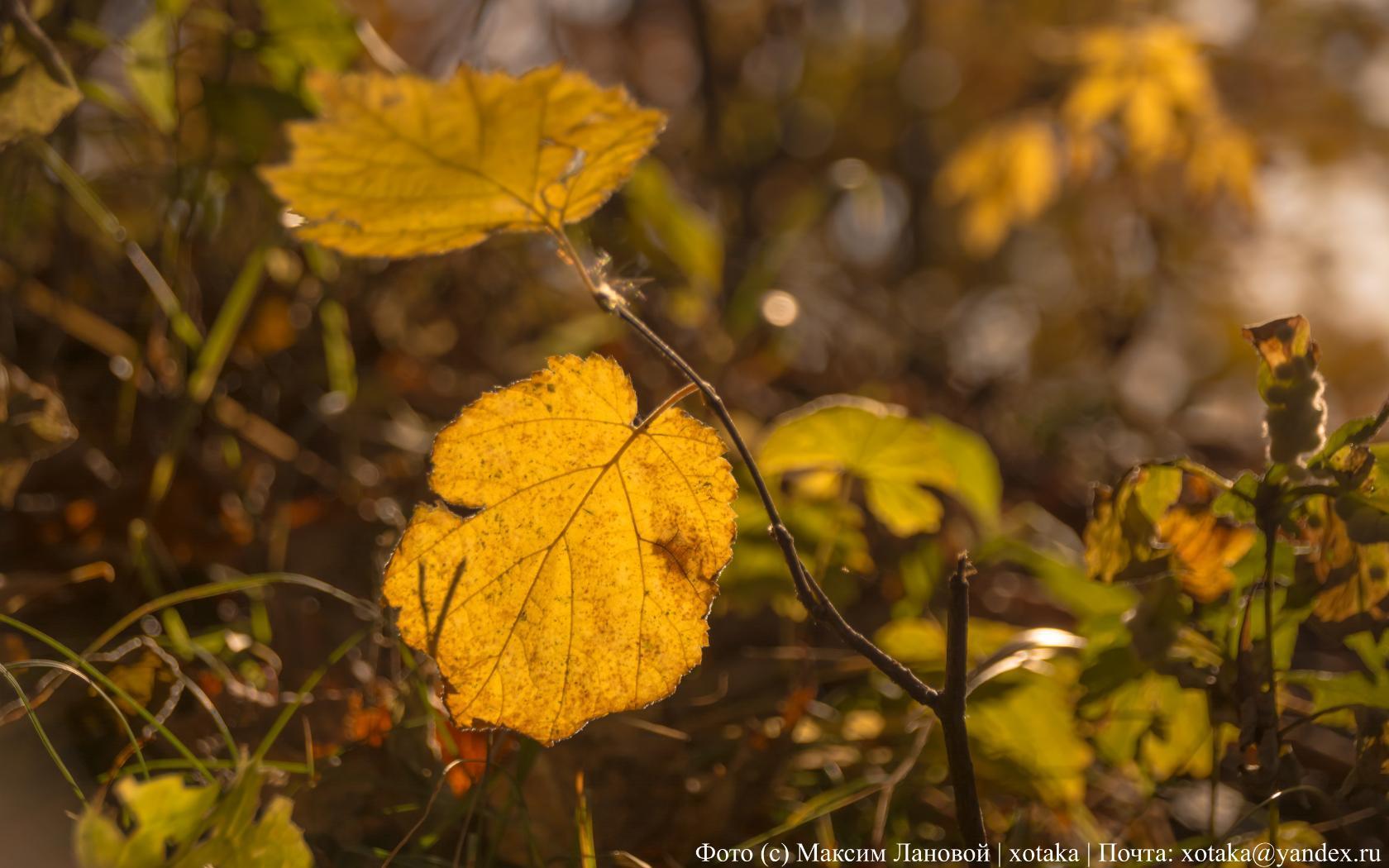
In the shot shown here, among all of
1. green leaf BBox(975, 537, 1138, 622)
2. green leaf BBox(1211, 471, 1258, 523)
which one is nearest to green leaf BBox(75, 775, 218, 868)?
green leaf BBox(1211, 471, 1258, 523)

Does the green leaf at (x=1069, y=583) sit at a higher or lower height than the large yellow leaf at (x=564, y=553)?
lower

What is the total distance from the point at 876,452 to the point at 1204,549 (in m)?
0.32

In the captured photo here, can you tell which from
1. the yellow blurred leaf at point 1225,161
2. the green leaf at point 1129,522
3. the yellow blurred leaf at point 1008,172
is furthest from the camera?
the yellow blurred leaf at point 1008,172

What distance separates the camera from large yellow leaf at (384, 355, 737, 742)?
0.55 metres

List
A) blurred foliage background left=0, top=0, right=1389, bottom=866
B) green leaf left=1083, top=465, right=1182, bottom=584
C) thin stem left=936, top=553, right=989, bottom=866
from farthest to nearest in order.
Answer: blurred foliage background left=0, top=0, right=1389, bottom=866, green leaf left=1083, top=465, right=1182, bottom=584, thin stem left=936, top=553, right=989, bottom=866

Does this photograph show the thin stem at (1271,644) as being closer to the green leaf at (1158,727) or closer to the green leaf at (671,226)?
the green leaf at (1158,727)

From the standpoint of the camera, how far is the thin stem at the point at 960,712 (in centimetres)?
54

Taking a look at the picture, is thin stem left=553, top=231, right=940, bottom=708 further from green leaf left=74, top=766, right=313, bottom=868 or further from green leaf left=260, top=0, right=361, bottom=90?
green leaf left=260, top=0, right=361, bottom=90

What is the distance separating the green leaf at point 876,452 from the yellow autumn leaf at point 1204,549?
0.24 meters

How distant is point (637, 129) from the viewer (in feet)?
1.97

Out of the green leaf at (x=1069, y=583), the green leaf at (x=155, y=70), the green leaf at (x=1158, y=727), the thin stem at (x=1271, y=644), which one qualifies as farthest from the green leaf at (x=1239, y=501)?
the green leaf at (x=155, y=70)

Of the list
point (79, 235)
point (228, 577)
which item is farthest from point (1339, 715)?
Answer: point (79, 235)

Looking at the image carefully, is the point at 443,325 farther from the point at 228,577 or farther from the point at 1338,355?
the point at 1338,355

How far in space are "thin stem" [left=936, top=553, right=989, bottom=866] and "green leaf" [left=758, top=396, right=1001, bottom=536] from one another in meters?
0.35
